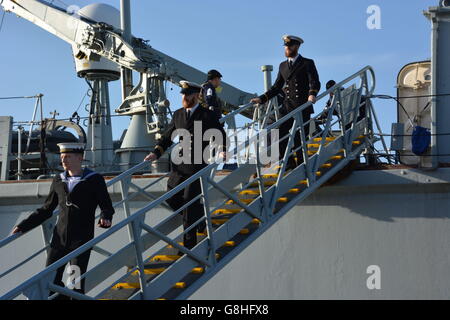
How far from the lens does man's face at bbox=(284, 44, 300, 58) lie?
8.73m

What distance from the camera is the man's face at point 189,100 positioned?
7.37 m

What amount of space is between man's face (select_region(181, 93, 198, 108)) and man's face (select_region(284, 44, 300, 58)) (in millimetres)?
1835

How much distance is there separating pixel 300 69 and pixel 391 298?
3.10 metres

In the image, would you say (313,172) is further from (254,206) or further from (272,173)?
(254,206)

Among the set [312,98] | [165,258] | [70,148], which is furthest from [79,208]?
[312,98]

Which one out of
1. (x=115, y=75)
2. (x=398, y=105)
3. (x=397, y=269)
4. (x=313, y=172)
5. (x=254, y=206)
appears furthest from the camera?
(x=115, y=75)

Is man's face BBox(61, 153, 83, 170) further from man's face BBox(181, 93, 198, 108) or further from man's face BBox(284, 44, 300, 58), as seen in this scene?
man's face BBox(284, 44, 300, 58)

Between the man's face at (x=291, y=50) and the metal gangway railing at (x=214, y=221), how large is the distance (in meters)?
0.65

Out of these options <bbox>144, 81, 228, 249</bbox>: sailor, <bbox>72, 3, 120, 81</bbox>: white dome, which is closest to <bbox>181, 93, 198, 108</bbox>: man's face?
<bbox>144, 81, 228, 249</bbox>: sailor

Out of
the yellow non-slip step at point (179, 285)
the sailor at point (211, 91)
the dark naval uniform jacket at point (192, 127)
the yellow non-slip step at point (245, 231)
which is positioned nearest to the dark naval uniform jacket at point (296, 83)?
the sailor at point (211, 91)

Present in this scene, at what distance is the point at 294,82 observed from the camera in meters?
8.77
